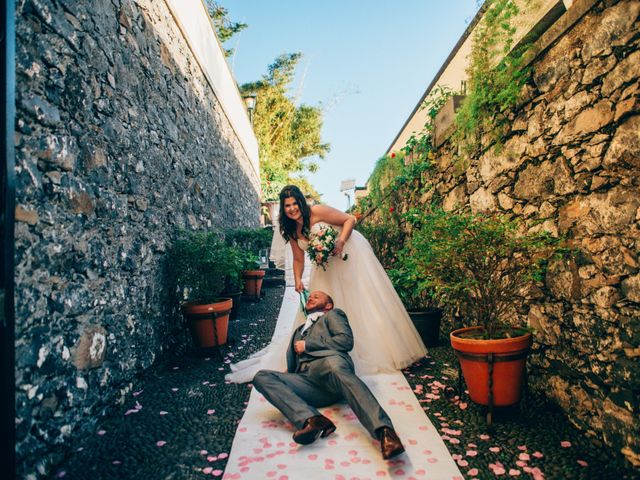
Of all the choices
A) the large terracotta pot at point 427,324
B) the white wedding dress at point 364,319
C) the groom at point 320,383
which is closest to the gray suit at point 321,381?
the groom at point 320,383

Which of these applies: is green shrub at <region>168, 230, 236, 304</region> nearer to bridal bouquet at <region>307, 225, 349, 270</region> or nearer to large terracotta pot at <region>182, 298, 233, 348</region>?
large terracotta pot at <region>182, 298, 233, 348</region>

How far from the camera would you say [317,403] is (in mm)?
2703

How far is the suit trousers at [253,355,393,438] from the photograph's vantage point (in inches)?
86.4

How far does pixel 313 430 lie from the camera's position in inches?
87.4

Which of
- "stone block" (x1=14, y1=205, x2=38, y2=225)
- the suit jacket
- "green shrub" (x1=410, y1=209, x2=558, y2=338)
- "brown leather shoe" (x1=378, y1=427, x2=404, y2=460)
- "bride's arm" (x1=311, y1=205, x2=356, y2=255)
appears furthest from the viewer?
"bride's arm" (x1=311, y1=205, x2=356, y2=255)

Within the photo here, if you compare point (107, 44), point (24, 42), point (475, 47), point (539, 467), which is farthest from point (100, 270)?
point (475, 47)

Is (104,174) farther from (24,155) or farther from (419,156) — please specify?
(419,156)

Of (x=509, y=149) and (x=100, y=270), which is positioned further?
(x=509, y=149)

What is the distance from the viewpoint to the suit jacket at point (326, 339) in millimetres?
2734

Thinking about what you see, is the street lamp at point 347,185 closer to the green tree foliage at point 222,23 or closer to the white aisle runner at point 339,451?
the green tree foliage at point 222,23

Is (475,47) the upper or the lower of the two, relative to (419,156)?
upper

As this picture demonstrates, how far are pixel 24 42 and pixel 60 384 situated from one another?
5.87ft

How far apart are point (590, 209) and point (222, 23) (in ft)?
55.2

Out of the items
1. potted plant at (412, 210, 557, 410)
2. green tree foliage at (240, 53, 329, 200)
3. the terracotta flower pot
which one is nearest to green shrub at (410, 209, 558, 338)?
potted plant at (412, 210, 557, 410)
